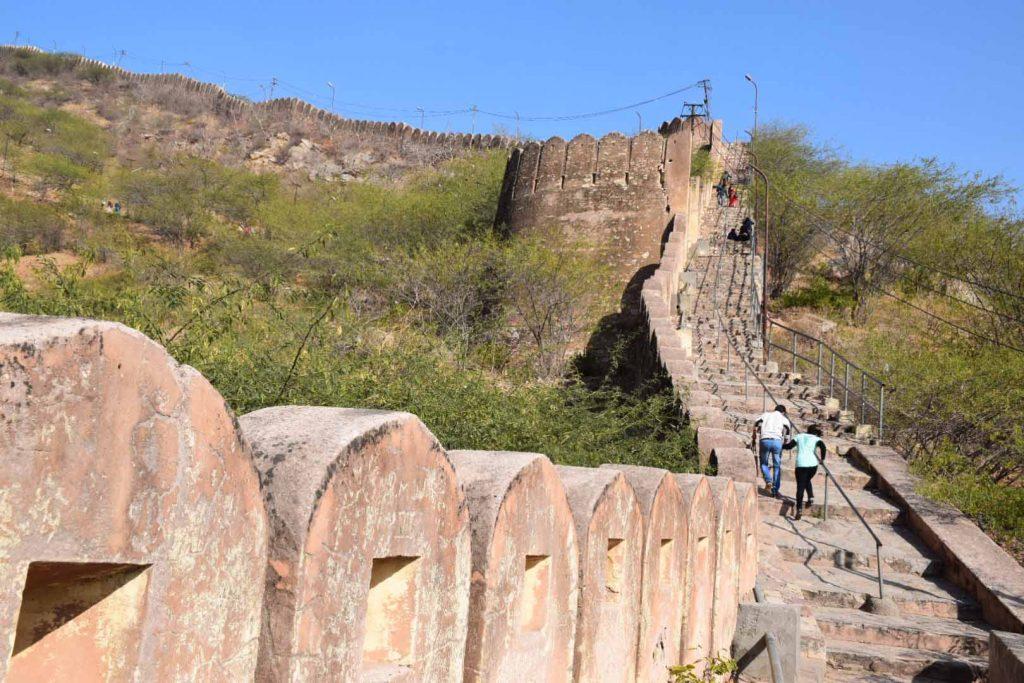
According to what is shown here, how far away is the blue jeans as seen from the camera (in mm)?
12719

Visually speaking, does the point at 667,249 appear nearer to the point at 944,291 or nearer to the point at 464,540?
the point at 944,291

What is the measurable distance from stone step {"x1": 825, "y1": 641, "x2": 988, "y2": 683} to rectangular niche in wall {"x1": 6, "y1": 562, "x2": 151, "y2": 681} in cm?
694

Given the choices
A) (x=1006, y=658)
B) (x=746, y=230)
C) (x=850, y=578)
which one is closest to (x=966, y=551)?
(x=850, y=578)

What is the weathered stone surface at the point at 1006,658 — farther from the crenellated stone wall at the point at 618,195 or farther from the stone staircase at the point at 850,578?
the crenellated stone wall at the point at 618,195

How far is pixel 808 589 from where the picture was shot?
9422 millimetres

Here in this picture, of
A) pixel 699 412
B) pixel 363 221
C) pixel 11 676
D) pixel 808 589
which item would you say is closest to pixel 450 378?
pixel 808 589

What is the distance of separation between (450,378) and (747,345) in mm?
13710

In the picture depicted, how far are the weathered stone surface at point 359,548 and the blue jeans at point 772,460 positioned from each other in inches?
424

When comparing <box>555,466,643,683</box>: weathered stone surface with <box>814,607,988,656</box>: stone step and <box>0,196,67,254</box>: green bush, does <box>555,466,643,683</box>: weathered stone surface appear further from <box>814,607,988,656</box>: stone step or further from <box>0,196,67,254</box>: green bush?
<box>0,196,67,254</box>: green bush

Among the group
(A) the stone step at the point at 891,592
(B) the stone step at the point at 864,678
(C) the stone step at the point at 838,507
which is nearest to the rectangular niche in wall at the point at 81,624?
(B) the stone step at the point at 864,678

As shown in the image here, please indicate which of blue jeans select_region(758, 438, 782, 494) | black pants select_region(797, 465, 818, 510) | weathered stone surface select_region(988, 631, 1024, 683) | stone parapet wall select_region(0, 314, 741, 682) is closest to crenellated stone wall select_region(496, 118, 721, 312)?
blue jeans select_region(758, 438, 782, 494)

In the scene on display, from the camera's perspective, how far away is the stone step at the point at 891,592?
9.21 m

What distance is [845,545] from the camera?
429 inches

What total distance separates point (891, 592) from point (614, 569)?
21.9 feet
